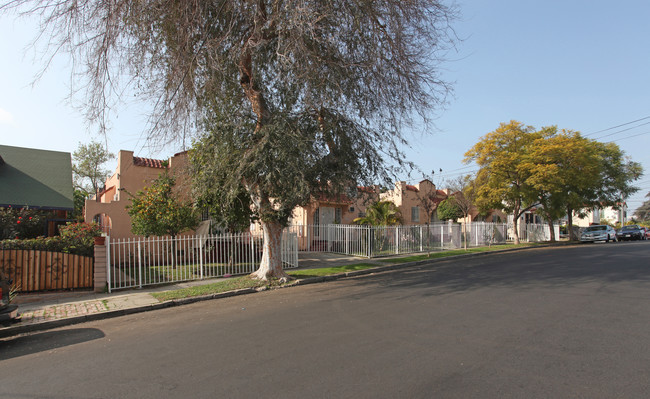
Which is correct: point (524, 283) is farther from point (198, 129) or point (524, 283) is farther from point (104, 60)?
point (104, 60)

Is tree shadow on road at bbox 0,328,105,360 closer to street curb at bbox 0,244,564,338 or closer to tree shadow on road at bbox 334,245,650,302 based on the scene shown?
street curb at bbox 0,244,564,338

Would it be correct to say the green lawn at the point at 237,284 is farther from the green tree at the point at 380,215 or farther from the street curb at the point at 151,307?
the green tree at the point at 380,215

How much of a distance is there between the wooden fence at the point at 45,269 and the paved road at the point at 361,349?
123 inches

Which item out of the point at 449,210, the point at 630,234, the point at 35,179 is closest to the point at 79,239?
the point at 35,179

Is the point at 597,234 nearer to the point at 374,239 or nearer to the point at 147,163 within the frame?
the point at 374,239

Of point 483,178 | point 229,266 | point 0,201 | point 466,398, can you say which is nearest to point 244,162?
point 229,266

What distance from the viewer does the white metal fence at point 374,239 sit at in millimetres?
16453

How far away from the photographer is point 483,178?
25734 millimetres

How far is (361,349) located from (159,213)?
31.1 ft

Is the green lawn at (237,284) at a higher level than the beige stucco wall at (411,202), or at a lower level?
Result: lower

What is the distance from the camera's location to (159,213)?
11.9 metres

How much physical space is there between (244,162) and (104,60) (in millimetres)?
3872

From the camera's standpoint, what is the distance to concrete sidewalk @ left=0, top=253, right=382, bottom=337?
22.7 ft

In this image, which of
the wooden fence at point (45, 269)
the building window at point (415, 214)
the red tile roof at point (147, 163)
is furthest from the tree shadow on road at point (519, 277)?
the building window at point (415, 214)
